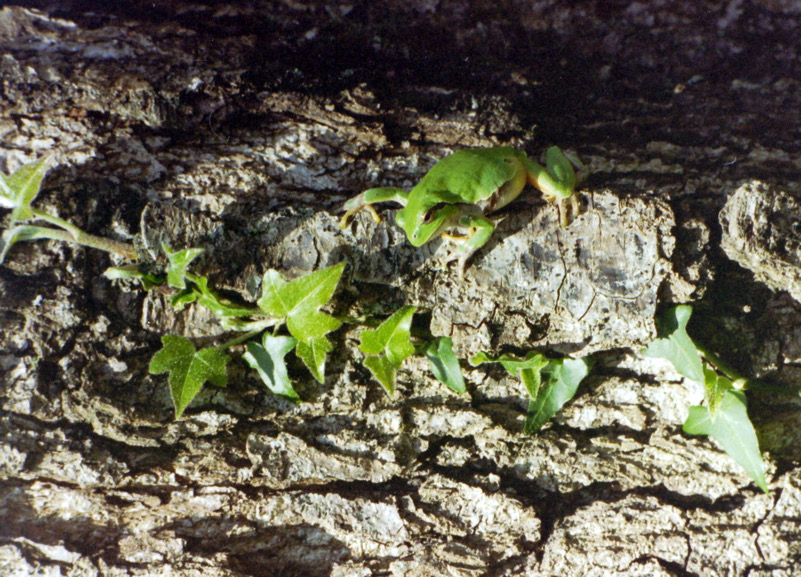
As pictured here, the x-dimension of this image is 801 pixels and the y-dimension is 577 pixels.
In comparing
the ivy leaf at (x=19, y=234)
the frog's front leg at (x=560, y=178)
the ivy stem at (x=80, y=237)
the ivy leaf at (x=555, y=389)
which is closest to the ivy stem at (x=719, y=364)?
the ivy leaf at (x=555, y=389)

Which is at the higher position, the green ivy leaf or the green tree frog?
the green tree frog

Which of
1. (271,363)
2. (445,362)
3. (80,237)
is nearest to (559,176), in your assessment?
(445,362)

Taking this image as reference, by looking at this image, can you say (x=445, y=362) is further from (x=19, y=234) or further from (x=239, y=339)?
(x=19, y=234)

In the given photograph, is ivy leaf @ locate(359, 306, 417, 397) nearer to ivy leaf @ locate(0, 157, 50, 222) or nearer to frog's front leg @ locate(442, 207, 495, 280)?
frog's front leg @ locate(442, 207, 495, 280)

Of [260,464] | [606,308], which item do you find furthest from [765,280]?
[260,464]

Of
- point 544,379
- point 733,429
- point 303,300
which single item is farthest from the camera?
point 544,379

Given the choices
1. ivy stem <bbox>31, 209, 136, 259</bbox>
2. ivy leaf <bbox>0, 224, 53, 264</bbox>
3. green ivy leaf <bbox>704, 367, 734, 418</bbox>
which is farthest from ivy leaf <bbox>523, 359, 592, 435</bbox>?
ivy leaf <bbox>0, 224, 53, 264</bbox>
